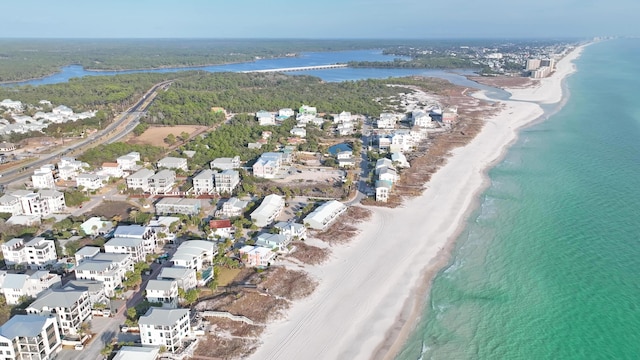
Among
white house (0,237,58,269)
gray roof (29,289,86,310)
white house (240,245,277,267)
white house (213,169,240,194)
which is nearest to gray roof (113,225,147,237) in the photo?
white house (0,237,58,269)

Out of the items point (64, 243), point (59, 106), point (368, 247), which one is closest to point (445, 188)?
point (368, 247)

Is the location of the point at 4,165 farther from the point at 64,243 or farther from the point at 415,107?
the point at 415,107

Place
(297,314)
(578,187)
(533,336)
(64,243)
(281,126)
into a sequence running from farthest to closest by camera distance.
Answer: (281,126), (578,187), (64,243), (297,314), (533,336)

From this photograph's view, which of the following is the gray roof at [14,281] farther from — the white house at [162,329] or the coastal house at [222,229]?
the coastal house at [222,229]

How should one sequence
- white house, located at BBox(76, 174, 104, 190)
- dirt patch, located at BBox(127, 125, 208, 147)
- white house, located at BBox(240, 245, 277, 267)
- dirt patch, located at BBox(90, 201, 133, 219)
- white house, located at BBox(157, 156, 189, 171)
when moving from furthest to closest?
1. dirt patch, located at BBox(127, 125, 208, 147)
2. white house, located at BBox(157, 156, 189, 171)
3. white house, located at BBox(76, 174, 104, 190)
4. dirt patch, located at BBox(90, 201, 133, 219)
5. white house, located at BBox(240, 245, 277, 267)

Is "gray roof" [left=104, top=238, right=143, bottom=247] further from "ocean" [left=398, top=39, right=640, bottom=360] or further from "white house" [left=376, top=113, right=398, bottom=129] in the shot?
"white house" [left=376, top=113, right=398, bottom=129]

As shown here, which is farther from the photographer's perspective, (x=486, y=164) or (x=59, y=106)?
(x=59, y=106)

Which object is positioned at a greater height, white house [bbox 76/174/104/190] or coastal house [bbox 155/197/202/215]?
white house [bbox 76/174/104/190]
